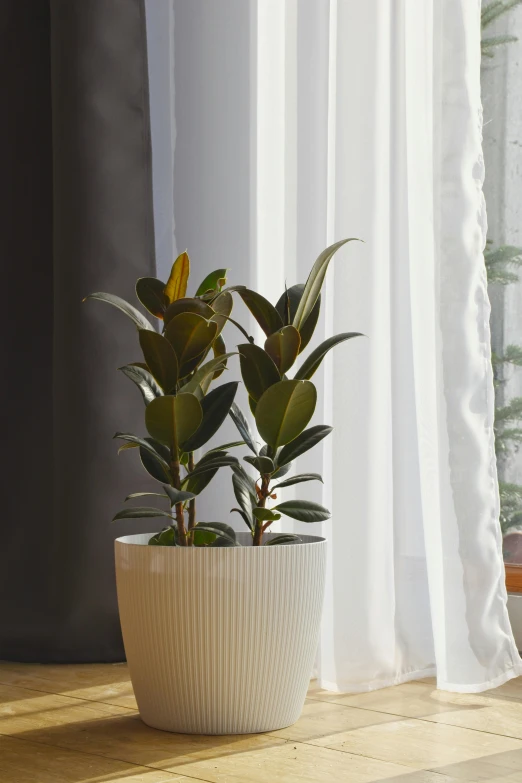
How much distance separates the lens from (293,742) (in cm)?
125

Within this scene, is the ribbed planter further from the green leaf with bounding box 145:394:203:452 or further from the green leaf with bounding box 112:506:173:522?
the green leaf with bounding box 145:394:203:452

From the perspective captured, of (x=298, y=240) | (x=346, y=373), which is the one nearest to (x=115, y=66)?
(x=298, y=240)

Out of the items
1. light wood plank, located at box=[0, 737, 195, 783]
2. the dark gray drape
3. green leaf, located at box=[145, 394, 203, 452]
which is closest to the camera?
light wood plank, located at box=[0, 737, 195, 783]

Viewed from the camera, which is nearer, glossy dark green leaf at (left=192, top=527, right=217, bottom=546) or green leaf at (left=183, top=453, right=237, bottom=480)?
green leaf at (left=183, top=453, right=237, bottom=480)

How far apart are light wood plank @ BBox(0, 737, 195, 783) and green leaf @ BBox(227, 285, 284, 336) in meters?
0.55

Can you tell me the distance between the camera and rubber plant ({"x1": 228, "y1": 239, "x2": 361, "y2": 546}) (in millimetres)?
1252

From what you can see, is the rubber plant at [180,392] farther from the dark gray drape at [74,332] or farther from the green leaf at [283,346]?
the dark gray drape at [74,332]

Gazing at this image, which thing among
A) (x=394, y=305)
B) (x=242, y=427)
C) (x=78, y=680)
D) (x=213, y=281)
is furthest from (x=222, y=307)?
(x=78, y=680)

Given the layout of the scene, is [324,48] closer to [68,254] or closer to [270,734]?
[68,254]

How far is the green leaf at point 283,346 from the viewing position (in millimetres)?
1261

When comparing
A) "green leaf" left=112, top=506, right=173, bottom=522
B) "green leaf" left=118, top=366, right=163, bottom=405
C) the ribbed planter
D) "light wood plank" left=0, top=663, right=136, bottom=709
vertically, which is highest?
"green leaf" left=118, top=366, right=163, bottom=405

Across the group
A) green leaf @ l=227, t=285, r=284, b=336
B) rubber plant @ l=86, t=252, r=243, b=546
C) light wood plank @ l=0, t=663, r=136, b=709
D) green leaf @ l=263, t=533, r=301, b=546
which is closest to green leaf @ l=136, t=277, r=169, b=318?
rubber plant @ l=86, t=252, r=243, b=546

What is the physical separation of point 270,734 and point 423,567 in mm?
475

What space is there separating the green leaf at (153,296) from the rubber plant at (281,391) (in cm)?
11
